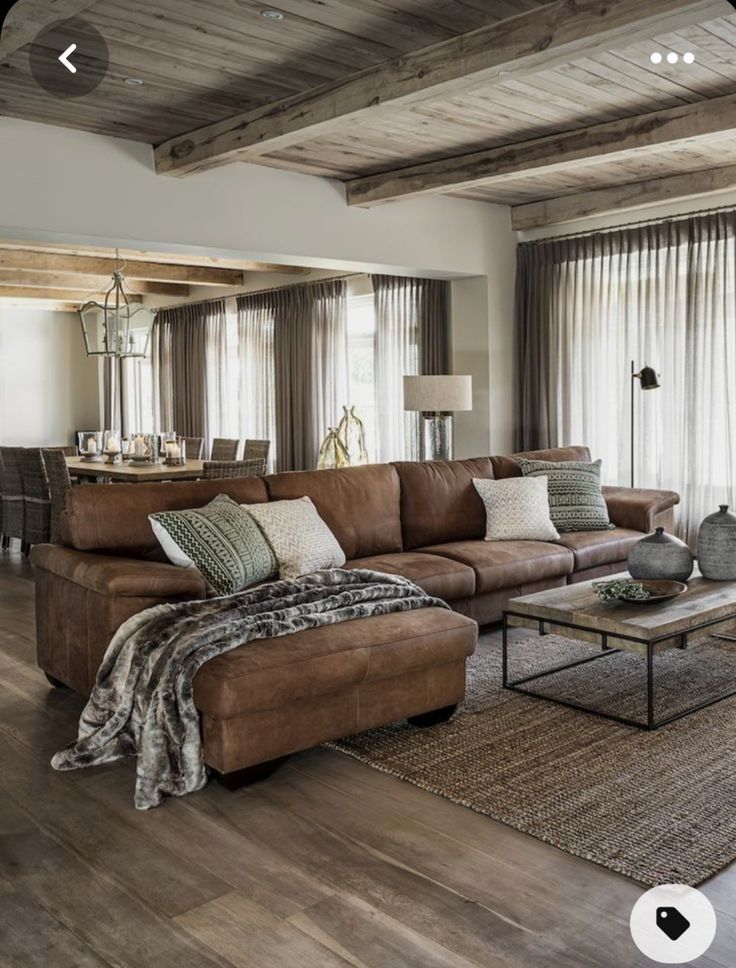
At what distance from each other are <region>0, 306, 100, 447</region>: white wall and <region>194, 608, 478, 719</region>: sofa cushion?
955 centimetres

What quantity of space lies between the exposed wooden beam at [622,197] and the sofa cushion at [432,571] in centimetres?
337

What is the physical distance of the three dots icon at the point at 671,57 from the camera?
13.7 ft

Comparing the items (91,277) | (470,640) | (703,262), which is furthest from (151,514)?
(91,277)

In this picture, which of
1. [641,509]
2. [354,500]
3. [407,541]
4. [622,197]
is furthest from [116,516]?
[622,197]

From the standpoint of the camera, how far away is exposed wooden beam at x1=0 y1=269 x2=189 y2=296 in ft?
30.2

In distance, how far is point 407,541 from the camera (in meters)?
5.20

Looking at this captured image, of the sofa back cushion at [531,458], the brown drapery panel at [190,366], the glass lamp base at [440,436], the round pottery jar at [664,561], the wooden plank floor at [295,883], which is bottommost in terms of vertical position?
the wooden plank floor at [295,883]

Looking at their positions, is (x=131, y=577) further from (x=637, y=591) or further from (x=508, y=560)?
(x=508, y=560)

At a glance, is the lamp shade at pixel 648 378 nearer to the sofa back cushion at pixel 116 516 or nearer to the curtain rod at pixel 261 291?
the curtain rod at pixel 261 291

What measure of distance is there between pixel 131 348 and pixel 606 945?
6205 mm

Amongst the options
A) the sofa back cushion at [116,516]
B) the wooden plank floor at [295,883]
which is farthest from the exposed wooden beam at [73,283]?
the wooden plank floor at [295,883]

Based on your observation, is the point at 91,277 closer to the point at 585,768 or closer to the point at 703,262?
the point at 703,262

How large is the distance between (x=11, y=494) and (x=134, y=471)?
4.99 feet

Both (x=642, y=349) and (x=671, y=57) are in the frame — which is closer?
(x=671, y=57)
